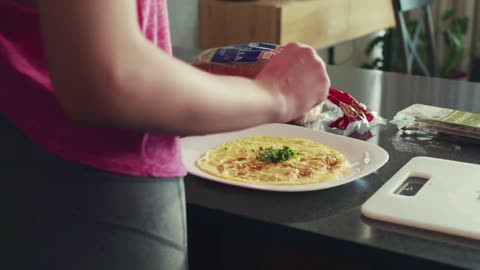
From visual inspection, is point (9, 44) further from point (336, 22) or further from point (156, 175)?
point (336, 22)

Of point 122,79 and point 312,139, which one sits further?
point 312,139

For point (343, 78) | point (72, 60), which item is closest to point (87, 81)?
point (72, 60)

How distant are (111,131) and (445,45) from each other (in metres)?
3.87

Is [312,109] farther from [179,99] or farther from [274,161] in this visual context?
[179,99]

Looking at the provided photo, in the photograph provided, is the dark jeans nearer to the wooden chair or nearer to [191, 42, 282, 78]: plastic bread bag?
[191, 42, 282, 78]: plastic bread bag

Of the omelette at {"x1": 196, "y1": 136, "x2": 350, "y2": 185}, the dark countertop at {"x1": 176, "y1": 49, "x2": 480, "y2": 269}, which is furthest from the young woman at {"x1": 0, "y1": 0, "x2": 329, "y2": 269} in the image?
the omelette at {"x1": 196, "y1": 136, "x2": 350, "y2": 185}

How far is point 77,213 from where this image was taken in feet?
2.33

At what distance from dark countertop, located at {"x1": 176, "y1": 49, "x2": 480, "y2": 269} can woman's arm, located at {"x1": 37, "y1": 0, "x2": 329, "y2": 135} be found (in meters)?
0.28

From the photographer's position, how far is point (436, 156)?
1169 mm

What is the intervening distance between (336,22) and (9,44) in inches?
110

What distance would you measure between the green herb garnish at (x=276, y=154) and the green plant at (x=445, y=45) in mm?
2969

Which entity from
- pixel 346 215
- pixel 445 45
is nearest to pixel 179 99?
pixel 346 215

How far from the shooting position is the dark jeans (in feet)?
2.31

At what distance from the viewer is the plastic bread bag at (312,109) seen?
1.26m
